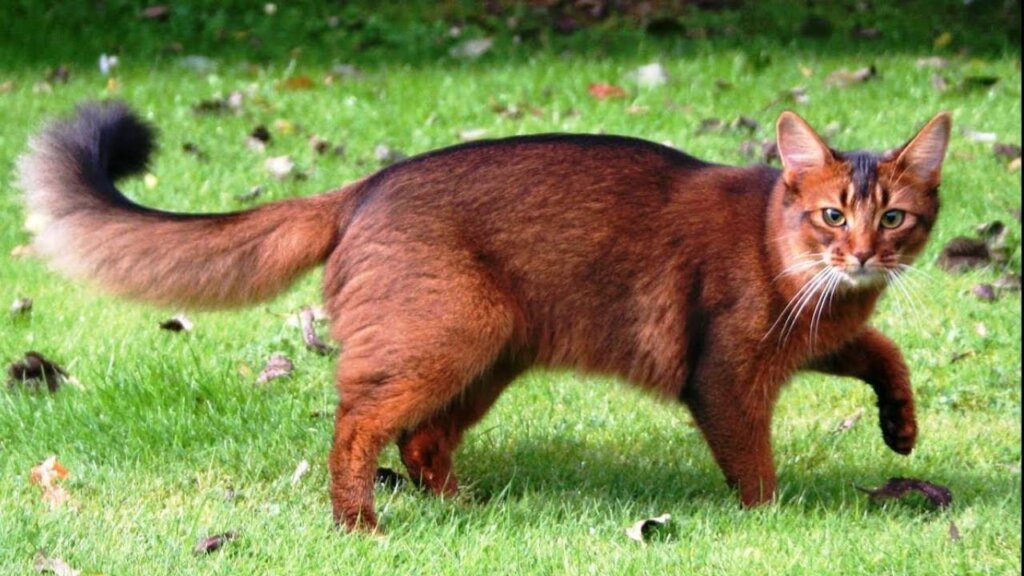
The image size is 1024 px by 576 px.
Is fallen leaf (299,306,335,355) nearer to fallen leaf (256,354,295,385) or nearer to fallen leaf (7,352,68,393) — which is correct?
fallen leaf (256,354,295,385)

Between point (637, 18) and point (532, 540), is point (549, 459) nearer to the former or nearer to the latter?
point (532, 540)

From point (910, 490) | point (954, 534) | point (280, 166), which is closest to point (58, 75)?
point (280, 166)

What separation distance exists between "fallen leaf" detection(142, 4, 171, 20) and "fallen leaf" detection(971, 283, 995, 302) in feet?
22.5

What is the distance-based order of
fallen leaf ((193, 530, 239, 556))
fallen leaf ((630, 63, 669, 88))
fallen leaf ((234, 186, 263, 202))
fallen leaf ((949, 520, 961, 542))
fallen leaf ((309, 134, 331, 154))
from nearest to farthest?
1. fallen leaf ((193, 530, 239, 556))
2. fallen leaf ((949, 520, 961, 542))
3. fallen leaf ((234, 186, 263, 202))
4. fallen leaf ((309, 134, 331, 154))
5. fallen leaf ((630, 63, 669, 88))

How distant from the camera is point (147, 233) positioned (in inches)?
182

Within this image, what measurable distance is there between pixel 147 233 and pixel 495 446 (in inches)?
54.2

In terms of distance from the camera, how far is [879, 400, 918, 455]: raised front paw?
490cm

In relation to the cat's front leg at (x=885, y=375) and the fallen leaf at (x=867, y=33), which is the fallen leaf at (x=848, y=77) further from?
the cat's front leg at (x=885, y=375)

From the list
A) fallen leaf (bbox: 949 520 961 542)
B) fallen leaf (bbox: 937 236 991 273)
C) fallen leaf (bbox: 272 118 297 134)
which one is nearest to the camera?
fallen leaf (bbox: 949 520 961 542)

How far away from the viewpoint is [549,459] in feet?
16.8

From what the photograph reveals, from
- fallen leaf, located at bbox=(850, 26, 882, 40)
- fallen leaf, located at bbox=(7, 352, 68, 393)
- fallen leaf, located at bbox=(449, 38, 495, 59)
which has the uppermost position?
fallen leaf, located at bbox=(7, 352, 68, 393)

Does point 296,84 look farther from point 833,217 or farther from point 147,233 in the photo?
point 833,217

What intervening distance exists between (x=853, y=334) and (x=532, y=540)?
1224mm

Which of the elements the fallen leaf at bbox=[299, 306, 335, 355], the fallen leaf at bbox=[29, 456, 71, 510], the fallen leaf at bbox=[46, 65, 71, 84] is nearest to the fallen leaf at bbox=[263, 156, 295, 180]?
the fallen leaf at bbox=[299, 306, 335, 355]
